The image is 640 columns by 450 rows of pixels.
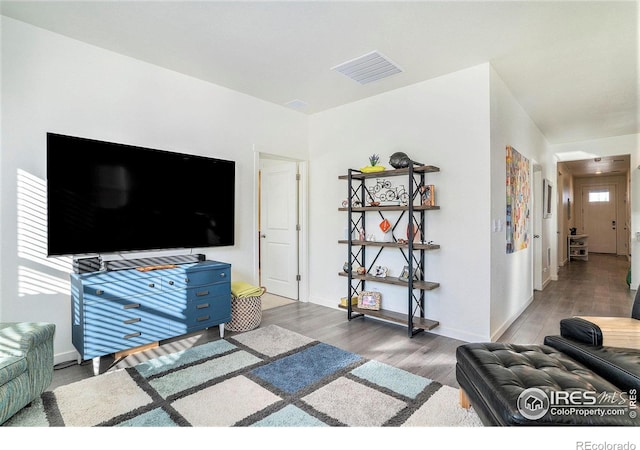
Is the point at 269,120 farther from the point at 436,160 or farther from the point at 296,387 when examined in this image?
the point at 296,387

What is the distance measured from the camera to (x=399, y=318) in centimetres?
344

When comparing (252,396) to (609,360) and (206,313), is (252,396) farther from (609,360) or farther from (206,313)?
(609,360)

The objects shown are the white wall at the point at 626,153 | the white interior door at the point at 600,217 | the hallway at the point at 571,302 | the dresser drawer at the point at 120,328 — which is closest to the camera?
the dresser drawer at the point at 120,328

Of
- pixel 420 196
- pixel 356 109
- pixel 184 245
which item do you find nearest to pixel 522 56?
pixel 420 196

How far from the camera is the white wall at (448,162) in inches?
124

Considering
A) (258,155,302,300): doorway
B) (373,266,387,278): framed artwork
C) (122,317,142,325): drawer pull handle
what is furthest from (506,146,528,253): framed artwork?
(122,317,142,325): drawer pull handle

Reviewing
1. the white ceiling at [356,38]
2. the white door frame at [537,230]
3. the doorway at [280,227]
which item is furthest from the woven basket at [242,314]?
the white door frame at [537,230]

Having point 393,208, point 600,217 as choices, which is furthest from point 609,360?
point 600,217

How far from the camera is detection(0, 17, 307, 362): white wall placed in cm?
245

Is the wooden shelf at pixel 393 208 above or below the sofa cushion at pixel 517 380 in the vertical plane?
above

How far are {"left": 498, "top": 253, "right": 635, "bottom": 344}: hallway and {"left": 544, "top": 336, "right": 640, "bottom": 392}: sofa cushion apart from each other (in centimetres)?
145

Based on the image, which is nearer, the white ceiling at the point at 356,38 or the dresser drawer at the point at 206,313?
the white ceiling at the point at 356,38

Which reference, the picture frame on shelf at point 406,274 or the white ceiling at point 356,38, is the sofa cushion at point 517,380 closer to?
the picture frame on shelf at point 406,274
